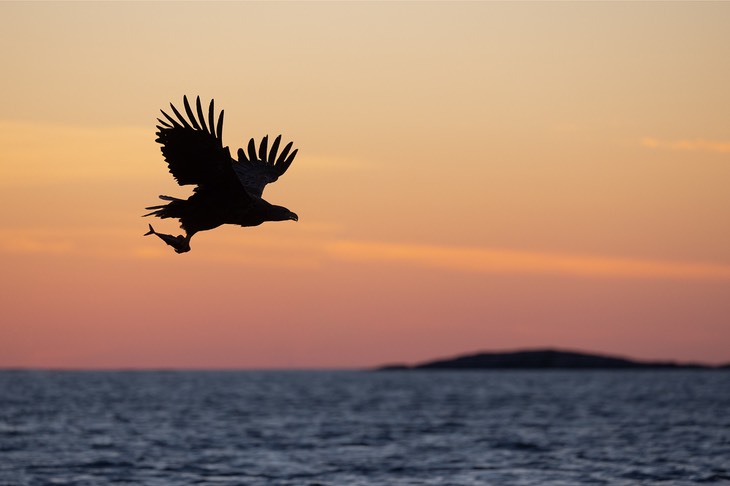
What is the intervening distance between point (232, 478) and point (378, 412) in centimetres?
5680

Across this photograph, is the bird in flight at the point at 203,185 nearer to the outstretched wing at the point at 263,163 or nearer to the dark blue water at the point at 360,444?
the outstretched wing at the point at 263,163

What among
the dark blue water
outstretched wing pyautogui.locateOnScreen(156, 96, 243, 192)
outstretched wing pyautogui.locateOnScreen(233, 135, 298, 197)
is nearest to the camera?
outstretched wing pyautogui.locateOnScreen(156, 96, 243, 192)

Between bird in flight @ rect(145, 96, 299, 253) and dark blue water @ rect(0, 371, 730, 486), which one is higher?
bird in flight @ rect(145, 96, 299, 253)

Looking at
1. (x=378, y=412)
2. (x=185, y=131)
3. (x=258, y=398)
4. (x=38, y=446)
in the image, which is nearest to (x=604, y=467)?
(x=38, y=446)

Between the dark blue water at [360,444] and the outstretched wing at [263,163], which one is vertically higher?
the outstretched wing at [263,163]

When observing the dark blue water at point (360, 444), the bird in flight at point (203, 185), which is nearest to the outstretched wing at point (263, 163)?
the bird in flight at point (203, 185)

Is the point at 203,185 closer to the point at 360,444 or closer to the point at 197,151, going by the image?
the point at 197,151

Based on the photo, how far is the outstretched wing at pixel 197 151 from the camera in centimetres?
1736

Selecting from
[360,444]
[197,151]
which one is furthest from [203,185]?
[360,444]

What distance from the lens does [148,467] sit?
53.4 metres

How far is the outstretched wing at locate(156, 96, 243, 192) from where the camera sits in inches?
683

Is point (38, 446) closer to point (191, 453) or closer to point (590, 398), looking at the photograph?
point (191, 453)

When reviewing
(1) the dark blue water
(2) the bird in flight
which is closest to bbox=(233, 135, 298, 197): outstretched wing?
(2) the bird in flight

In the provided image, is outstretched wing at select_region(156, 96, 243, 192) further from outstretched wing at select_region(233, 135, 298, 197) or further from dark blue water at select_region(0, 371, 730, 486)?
Result: dark blue water at select_region(0, 371, 730, 486)
